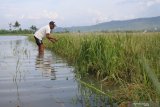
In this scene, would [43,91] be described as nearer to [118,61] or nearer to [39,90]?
[39,90]

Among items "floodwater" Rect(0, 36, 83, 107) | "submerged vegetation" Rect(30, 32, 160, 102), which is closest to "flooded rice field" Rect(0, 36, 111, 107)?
"floodwater" Rect(0, 36, 83, 107)

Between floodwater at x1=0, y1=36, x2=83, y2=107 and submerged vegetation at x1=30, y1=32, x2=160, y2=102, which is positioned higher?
submerged vegetation at x1=30, y1=32, x2=160, y2=102

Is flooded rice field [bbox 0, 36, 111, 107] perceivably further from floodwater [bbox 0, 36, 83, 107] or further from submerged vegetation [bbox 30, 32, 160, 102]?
submerged vegetation [bbox 30, 32, 160, 102]

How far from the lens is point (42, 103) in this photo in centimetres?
475

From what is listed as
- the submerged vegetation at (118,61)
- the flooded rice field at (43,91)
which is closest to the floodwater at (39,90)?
the flooded rice field at (43,91)

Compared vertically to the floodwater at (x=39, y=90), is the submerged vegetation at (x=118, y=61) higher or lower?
higher

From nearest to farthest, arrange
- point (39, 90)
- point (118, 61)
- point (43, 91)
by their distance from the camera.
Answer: point (43, 91) → point (39, 90) → point (118, 61)

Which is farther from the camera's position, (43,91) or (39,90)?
(39,90)

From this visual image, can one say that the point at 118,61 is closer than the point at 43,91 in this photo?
No

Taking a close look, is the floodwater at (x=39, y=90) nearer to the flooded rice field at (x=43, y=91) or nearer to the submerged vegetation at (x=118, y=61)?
the flooded rice field at (x=43, y=91)

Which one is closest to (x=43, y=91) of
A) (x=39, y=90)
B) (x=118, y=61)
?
(x=39, y=90)

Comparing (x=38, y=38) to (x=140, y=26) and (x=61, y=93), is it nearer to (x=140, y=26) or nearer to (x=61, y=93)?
(x=140, y=26)

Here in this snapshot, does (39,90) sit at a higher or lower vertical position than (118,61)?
lower

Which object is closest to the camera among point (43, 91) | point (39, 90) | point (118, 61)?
point (43, 91)
